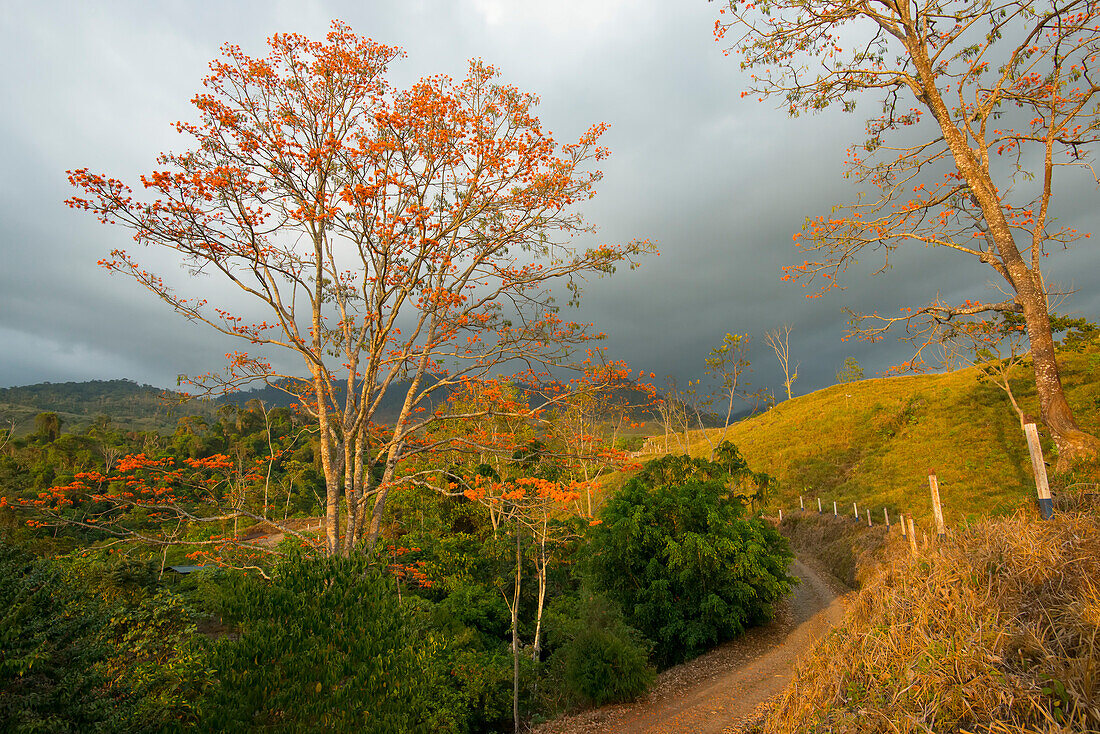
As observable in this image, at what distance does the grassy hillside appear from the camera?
21781 millimetres

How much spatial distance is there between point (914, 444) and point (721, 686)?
987 inches

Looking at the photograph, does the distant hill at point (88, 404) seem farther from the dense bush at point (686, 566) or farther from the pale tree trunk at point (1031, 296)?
the pale tree trunk at point (1031, 296)

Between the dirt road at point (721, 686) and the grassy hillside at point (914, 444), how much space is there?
782 cm

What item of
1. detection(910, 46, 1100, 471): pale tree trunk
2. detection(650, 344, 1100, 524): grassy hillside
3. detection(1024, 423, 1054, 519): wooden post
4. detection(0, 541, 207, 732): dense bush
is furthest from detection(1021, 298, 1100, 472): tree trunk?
detection(650, 344, 1100, 524): grassy hillside

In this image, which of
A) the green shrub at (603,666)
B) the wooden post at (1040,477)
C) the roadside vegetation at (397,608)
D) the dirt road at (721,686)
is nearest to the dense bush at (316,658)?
the roadside vegetation at (397,608)

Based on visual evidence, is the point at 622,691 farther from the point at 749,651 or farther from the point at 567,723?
the point at 749,651

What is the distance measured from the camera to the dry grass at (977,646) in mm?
2820

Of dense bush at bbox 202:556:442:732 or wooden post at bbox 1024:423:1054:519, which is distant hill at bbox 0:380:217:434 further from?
wooden post at bbox 1024:423:1054:519

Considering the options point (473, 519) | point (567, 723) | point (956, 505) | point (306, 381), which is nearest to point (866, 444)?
point (956, 505)

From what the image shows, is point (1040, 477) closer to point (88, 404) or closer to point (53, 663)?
point (53, 663)

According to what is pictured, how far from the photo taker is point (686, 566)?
14.2 metres

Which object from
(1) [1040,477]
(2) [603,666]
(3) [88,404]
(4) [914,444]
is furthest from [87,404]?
(1) [1040,477]

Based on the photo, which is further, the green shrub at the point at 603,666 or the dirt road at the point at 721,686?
the green shrub at the point at 603,666

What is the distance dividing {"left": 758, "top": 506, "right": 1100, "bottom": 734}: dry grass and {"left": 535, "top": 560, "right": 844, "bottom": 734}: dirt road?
434 centimetres
